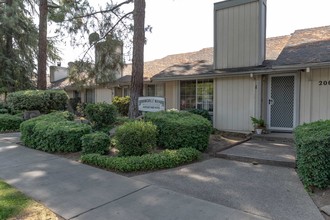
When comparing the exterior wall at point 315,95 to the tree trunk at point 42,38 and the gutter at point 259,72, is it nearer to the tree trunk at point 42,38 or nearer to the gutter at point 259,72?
the gutter at point 259,72

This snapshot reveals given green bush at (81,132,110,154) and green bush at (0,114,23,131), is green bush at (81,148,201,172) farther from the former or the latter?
green bush at (0,114,23,131)

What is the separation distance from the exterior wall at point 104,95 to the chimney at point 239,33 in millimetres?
8985

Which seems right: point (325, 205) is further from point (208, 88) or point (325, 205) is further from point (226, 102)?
point (208, 88)

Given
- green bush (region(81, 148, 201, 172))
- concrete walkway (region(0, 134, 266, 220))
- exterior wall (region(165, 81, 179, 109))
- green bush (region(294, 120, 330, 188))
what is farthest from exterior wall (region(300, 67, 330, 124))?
concrete walkway (region(0, 134, 266, 220))

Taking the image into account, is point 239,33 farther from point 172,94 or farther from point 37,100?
point 37,100

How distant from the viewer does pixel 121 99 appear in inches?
609

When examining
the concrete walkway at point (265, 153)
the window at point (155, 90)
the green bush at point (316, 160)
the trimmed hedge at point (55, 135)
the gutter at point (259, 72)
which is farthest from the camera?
the window at point (155, 90)

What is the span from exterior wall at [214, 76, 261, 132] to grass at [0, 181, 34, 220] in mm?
8373

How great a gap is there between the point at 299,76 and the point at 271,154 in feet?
13.2

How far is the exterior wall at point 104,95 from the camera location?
17.8 m

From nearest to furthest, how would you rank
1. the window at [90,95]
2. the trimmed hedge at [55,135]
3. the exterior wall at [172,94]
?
the trimmed hedge at [55,135] < the exterior wall at [172,94] < the window at [90,95]

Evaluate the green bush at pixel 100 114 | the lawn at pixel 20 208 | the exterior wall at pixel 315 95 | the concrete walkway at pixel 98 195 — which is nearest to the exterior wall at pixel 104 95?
the green bush at pixel 100 114

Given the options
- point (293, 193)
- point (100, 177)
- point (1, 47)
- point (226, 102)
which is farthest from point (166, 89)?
Answer: point (1, 47)

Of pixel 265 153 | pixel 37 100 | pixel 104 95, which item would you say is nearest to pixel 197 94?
pixel 265 153
